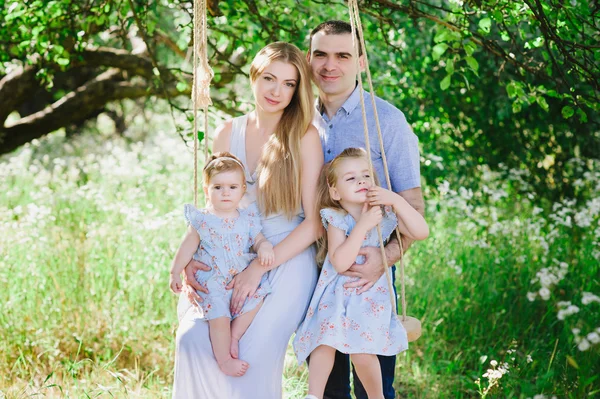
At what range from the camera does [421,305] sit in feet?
13.4

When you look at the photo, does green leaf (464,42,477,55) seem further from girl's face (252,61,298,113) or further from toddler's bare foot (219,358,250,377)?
toddler's bare foot (219,358,250,377)

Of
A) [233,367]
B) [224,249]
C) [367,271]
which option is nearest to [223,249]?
[224,249]

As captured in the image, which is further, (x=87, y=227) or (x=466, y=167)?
(x=466, y=167)

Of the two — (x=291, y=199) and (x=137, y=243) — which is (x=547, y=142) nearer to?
(x=137, y=243)

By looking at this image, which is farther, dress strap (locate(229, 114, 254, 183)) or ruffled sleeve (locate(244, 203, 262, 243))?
dress strap (locate(229, 114, 254, 183))

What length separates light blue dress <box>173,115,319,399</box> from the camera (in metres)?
2.40

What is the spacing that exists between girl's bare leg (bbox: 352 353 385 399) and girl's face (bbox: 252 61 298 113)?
3.11 feet

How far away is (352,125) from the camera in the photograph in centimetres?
274

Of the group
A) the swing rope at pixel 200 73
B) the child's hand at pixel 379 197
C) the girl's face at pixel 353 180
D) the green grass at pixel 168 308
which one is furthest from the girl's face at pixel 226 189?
the green grass at pixel 168 308

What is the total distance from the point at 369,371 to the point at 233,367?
470 millimetres

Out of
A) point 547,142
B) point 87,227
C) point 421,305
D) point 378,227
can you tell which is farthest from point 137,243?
point 547,142

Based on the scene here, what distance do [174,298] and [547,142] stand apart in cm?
392

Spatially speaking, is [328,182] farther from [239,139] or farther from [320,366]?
[320,366]

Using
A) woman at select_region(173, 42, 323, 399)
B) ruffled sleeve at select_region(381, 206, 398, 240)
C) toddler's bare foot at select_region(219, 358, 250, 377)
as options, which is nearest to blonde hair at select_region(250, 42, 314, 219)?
woman at select_region(173, 42, 323, 399)
